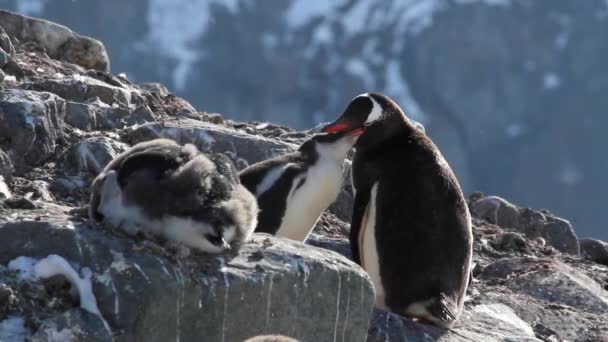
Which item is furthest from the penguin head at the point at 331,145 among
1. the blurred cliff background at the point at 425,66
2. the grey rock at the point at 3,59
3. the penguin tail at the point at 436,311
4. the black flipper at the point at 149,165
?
the blurred cliff background at the point at 425,66

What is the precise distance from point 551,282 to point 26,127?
339 centimetres

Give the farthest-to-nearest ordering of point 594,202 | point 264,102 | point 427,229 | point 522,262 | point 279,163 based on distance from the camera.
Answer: point 264,102
point 594,202
point 522,262
point 279,163
point 427,229

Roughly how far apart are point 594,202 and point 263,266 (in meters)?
46.3

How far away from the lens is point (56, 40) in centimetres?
1099

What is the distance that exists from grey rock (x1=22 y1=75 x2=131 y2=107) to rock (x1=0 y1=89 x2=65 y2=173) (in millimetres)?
851

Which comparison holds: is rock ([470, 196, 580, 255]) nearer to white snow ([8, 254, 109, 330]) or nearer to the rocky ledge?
the rocky ledge

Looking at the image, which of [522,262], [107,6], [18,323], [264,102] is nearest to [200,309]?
[18,323]

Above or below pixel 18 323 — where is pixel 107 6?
above

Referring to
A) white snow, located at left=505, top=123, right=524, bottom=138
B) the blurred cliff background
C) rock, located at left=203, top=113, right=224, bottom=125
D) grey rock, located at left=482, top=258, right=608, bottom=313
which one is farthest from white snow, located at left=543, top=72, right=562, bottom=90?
grey rock, located at left=482, top=258, right=608, bottom=313

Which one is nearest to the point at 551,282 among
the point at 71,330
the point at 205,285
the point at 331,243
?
the point at 331,243

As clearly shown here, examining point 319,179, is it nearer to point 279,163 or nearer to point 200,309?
point 279,163

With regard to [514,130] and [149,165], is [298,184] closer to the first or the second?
[149,165]

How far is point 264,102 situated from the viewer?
58.9 metres

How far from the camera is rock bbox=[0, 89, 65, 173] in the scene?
730cm
